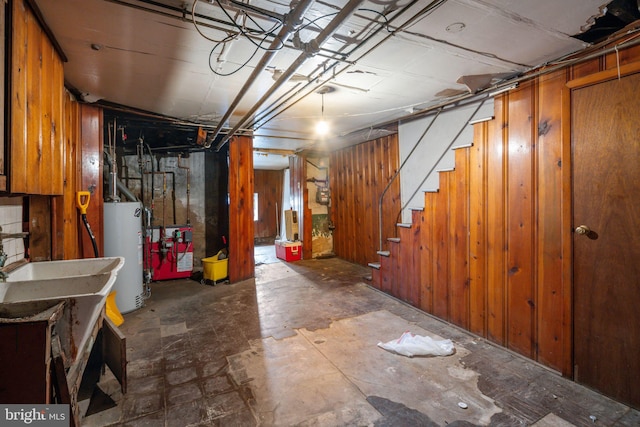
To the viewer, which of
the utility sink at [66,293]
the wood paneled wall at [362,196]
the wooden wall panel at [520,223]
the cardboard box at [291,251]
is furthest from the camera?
the cardboard box at [291,251]

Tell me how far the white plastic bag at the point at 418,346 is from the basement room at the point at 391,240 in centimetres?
2

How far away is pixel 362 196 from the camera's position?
18.3ft

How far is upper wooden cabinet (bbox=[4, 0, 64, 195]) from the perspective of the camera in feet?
4.82

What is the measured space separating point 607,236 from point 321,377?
222cm

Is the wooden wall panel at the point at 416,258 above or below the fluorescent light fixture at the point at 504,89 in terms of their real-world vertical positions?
below

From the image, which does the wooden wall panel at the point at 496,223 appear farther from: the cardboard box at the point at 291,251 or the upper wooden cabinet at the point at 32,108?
the cardboard box at the point at 291,251

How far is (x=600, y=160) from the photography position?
2004 mm

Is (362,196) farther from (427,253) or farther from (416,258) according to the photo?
(427,253)

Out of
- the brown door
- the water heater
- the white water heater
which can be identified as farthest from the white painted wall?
the white water heater

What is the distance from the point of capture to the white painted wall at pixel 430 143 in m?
3.34

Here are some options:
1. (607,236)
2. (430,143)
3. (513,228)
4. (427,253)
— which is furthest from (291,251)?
(607,236)

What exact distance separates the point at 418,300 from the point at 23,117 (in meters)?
3.67

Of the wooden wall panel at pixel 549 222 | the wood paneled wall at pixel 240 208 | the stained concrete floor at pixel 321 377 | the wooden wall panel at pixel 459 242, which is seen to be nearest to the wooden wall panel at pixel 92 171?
the stained concrete floor at pixel 321 377

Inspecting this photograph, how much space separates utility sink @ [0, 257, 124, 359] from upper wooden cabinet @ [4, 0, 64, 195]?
1.76ft
